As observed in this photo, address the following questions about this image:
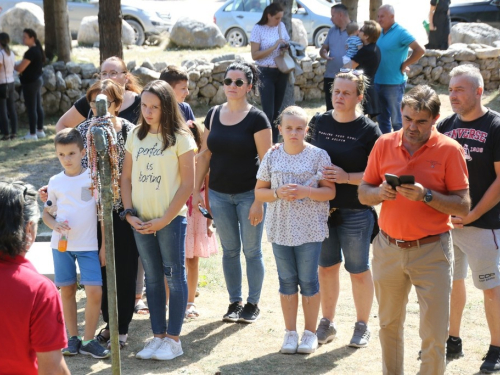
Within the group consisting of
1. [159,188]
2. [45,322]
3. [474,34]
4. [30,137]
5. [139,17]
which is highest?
[139,17]

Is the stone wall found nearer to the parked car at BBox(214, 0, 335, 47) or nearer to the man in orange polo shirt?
the parked car at BBox(214, 0, 335, 47)

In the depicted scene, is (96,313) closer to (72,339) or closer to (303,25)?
(72,339)

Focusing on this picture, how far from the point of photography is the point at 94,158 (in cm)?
418

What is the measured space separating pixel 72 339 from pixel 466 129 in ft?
9.74

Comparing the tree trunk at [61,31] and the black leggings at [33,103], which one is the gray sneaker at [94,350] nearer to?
the black leggings at [33,103]

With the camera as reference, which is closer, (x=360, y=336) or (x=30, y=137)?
(x=360, y=336)

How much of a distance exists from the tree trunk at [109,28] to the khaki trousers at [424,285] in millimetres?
8153

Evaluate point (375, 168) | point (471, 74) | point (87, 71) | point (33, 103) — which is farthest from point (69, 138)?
point (87, 71)

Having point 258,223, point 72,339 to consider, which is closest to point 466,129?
point 258,223

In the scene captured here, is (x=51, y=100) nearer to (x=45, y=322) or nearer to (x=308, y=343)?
(x=308, y=343)

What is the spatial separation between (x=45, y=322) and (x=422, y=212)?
221cm

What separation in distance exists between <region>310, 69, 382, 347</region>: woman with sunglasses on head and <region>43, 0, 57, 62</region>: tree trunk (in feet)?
35.1

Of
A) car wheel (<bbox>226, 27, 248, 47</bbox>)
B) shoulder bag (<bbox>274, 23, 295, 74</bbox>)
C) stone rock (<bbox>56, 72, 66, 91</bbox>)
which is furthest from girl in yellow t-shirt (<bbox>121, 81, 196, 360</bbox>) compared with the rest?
car wheel (<bbox>226, 27, 248, 47</bbox>)

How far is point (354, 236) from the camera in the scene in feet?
16.5
